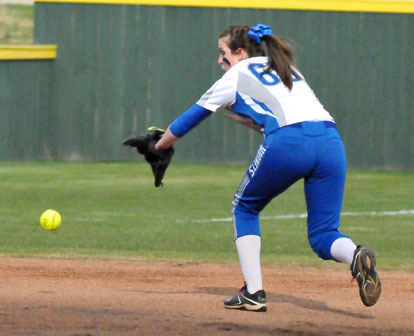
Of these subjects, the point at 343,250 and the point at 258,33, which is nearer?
the point at 343,250

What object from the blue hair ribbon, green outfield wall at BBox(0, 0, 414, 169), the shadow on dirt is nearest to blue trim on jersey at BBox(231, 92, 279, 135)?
the blue hair ribbon

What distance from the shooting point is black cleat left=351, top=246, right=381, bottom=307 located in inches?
217

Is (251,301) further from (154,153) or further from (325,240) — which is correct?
(154,153)

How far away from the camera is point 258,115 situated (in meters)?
5.71

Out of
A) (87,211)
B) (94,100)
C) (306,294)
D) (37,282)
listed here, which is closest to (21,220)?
(87,211)

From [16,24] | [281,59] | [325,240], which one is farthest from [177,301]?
[16,24]

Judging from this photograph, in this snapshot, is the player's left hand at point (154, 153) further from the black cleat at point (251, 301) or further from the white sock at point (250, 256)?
the black cleat at point (251, 301)

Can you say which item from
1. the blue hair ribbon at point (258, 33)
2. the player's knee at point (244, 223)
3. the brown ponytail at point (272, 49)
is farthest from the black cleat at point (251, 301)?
the blue hair ribbon at point (258, 33)

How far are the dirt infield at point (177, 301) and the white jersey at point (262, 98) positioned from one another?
1.24 m

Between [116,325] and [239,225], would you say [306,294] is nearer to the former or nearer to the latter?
[239,225]

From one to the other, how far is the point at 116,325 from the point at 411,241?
217 inches

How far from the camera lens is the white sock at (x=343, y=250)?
5.63 m

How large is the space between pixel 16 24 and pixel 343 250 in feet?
66.5

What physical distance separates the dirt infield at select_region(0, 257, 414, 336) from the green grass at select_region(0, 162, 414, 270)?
30.2 inches
